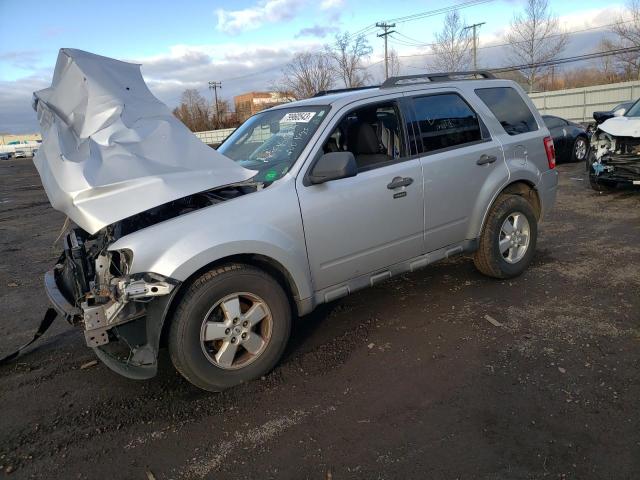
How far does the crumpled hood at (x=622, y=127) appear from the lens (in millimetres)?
8352

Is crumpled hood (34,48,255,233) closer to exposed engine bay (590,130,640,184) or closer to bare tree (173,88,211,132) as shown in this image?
exposed engine bay (590,130,640,184)

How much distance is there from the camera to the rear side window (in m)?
4.94

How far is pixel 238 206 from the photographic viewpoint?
129 inches

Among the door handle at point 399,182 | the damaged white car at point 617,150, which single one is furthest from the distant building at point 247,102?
the door handle at point 399,182

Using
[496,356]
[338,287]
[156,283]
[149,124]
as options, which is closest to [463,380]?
[496,356]

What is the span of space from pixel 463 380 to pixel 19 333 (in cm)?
411

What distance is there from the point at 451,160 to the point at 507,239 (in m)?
1.17

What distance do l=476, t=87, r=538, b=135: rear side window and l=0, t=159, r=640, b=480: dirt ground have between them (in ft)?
5.31

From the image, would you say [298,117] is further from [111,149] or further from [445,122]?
[111,149]

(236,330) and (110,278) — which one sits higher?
(110,278)

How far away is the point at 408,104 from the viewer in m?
4.31

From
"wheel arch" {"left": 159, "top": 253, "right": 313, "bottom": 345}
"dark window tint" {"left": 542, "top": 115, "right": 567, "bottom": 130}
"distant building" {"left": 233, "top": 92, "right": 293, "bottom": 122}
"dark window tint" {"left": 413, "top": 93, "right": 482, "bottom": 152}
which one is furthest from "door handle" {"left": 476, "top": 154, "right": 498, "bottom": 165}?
"distant building" {"left": 233, "top": 92, "right": 293, "bottom": 122}

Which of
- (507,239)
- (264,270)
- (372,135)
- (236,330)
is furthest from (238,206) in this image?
(507,239)

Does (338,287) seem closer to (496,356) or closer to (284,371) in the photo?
(284,371)
